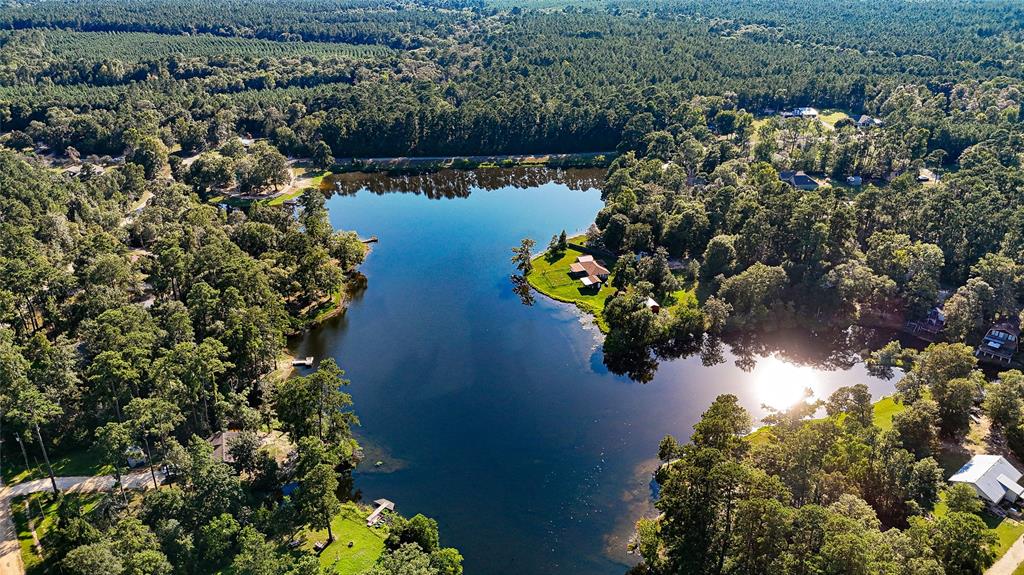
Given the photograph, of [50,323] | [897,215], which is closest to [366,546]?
[50,323]

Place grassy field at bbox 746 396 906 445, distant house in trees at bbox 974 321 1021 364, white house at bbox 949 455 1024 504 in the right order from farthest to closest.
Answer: distant house in trees at bbox 974 321 1021 364, grassy field at bbox 746 396 906 445, white house at bbox 949 455 1024 504

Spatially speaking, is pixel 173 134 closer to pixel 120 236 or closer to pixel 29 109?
pixel 29 109

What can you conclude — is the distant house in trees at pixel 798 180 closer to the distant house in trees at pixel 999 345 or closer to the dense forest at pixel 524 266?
the dense forest at pixel 524 266

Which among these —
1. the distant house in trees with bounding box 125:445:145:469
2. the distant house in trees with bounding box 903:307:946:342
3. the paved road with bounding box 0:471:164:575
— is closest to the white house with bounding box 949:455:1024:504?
the distant house in trees with bounding box 903:307:946:342

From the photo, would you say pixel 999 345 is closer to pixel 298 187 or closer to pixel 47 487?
pixel 47 487

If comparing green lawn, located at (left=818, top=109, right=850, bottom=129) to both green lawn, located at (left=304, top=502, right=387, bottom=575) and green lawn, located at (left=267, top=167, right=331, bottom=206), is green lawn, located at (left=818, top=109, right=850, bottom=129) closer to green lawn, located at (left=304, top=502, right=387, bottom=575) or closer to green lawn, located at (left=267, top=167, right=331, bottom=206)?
green lawn, located at (left=267, top=167, right=331, bottom=206)

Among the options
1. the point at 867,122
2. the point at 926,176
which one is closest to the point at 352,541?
the point at 926,176

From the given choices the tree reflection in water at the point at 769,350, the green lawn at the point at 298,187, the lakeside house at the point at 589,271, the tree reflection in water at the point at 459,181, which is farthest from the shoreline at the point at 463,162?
the tree reflection in water at the point at 769,350

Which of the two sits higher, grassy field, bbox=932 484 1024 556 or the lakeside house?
the lakeside house
